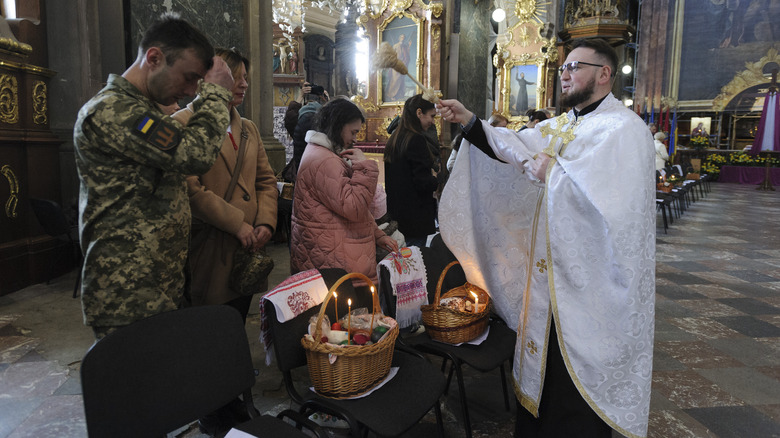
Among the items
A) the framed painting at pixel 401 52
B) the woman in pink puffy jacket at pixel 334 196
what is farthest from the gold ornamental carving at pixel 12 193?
the framed painting at pixel 401 52

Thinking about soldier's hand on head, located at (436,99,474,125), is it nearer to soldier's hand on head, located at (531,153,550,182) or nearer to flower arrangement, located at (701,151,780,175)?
soldier's hand on head, located at (531,153,550,182)

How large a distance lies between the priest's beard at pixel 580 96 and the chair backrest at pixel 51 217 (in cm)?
388

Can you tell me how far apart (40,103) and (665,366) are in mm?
5288

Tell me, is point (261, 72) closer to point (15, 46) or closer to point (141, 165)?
point (15, 46)

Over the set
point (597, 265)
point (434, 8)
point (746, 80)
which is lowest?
point (597, 265)

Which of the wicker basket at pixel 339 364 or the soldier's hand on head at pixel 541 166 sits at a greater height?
the soldier's hand on head at pixel 541 166

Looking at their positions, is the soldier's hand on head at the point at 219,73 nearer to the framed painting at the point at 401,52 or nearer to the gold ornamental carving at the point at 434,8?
the framed painting at the point at 401,52

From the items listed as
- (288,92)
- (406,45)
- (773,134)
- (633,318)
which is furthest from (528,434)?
(773,134)

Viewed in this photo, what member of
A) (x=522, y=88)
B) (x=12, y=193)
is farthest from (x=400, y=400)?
(x=522, y=88)

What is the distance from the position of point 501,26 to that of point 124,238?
50.6 ft

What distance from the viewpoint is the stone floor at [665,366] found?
2471mm

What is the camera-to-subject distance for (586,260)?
193 cm

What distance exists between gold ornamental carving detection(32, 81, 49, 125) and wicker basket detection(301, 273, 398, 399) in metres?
4.00

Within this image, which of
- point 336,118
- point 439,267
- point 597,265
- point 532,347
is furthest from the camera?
point 439,267
